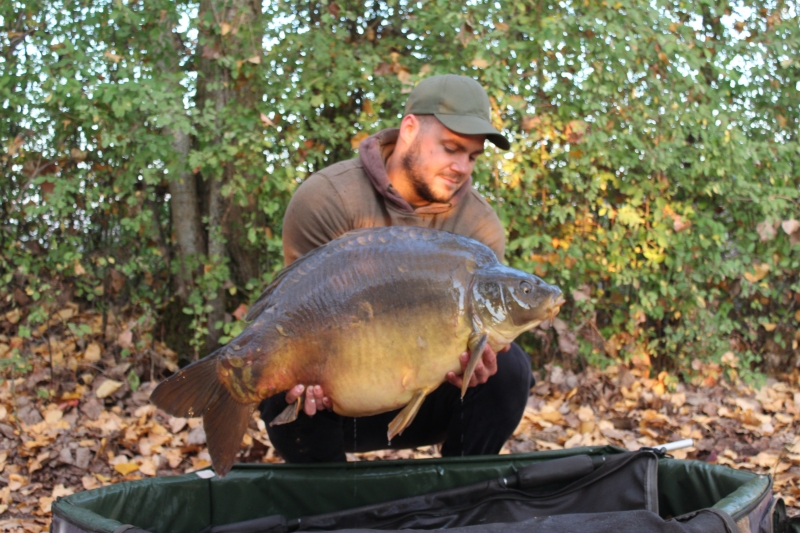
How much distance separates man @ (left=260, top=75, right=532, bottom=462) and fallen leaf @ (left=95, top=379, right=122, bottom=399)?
144 cm

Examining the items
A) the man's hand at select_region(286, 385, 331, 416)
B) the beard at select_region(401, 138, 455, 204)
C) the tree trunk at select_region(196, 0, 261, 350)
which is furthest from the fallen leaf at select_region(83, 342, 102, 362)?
the man's hand at select_region(286, 385, 331, 416)

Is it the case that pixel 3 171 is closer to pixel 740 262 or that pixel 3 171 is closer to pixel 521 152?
pixel 521 152

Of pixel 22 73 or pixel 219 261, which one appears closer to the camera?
pixel 22 73

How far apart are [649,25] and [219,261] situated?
206 centimetres

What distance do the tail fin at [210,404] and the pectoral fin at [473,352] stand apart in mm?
427

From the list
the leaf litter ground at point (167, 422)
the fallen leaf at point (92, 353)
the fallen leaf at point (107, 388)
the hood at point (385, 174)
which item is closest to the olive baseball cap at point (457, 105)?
the hood at point (385, 174)

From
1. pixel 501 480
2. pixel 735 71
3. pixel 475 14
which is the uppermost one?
pixel 475 14

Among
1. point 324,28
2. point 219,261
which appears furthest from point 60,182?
point 324,28

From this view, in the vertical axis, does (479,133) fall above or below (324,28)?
below

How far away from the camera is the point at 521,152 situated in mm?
3578

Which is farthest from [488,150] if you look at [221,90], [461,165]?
[461,165]

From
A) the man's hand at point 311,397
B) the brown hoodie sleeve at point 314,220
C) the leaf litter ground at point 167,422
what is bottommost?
the leaf litter ground at point 167,422

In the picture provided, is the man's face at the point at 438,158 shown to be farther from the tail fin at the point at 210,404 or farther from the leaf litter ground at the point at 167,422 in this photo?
the leaf litter ground at the point at 167,422

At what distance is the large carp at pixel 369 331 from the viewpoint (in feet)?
5.33
